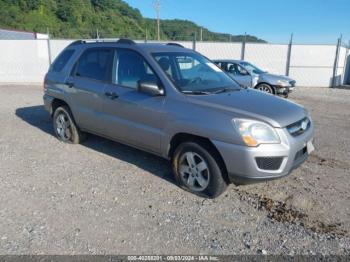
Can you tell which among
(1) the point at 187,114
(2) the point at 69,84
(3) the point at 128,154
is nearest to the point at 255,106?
(1) the point at 187,114

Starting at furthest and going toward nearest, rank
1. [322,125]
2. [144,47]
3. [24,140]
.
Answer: [322,125]
[24,140]
[144,47]

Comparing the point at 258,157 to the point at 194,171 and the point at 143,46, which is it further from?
the point at 143,46

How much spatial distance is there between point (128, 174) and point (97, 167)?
23.2 inches

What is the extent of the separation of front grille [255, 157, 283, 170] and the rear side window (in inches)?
159

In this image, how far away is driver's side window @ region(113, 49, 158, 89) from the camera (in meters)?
4.39

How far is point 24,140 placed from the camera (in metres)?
6.40

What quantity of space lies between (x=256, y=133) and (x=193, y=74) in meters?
1.50

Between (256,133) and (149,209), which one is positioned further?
(149,209)

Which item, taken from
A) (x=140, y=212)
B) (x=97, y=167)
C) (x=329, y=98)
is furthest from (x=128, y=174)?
(x=329, y=98)

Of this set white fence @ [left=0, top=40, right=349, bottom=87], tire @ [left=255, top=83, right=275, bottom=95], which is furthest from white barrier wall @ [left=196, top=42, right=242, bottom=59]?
tire @ [left=255, top=83, right=275, bottom=95]

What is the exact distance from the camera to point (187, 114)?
12.6 ft

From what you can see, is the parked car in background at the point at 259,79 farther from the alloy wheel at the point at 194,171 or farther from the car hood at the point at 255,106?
the alloy wheel at the point at 194,171

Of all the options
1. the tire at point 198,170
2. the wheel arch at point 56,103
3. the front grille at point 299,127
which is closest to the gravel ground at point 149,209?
the tire at point 198,170

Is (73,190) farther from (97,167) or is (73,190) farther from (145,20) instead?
(145,20)
